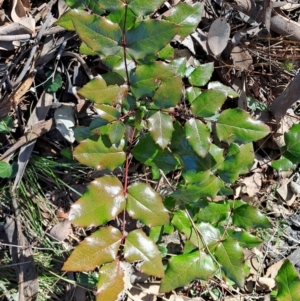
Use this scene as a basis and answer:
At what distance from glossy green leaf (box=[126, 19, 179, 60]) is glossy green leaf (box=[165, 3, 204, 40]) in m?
0.21

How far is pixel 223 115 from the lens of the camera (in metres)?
1.04

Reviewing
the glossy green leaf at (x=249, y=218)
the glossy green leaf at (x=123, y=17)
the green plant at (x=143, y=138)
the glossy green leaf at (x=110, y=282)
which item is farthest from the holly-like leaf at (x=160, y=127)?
the glossy green leaf at (x=249, y=218)

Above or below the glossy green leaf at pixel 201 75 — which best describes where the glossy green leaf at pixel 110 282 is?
below

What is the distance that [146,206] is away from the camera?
3.38 feet

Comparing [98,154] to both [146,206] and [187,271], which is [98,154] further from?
[187,271]

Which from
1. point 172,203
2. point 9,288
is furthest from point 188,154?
point 9,288

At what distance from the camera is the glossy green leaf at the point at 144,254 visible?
1.00m

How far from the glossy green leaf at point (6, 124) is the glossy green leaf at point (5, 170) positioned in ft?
0.36

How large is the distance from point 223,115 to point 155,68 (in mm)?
210

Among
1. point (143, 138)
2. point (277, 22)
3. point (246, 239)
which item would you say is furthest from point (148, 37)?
point (277, 22)

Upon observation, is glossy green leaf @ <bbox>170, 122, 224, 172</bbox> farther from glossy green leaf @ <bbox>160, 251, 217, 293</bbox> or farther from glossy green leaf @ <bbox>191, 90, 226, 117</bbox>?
glossy green leaf @ <bbox>160, 251, 217, 293</bbox>

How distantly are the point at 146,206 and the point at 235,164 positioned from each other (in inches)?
12.6

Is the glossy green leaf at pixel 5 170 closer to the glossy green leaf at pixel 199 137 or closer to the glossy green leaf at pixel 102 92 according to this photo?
the glossy green leaf at pixel 102 92

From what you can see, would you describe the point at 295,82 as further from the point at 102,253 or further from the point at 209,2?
the point at 102,253
